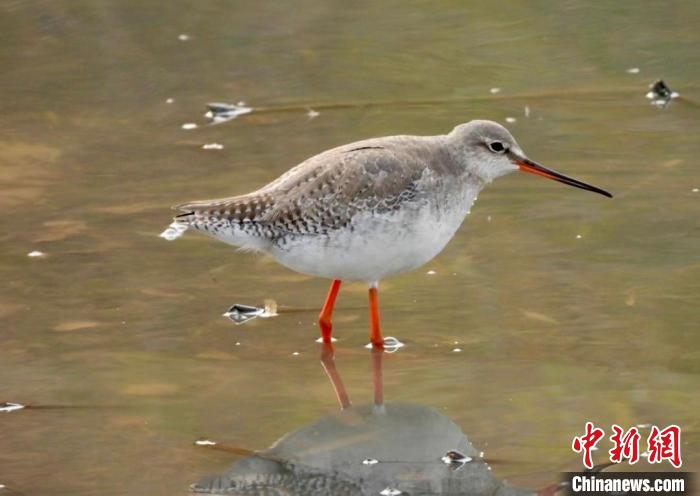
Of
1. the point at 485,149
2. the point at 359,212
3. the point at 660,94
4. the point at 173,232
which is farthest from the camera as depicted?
the point at 660,94

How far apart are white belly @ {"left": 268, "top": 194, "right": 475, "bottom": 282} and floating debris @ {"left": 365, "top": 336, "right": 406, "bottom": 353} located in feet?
1.46

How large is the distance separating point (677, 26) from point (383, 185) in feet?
20.8

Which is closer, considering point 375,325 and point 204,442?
point 204,442

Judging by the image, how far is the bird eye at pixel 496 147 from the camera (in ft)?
31.0

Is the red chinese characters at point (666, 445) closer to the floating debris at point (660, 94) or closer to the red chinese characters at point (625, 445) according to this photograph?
the red chinese characters at point (625, 445)

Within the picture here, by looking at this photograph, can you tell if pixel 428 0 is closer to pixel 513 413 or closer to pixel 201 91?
pixel 201 91

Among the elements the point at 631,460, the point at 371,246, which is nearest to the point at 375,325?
the point at 371,246

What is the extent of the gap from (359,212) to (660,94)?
194 inches

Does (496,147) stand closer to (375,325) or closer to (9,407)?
(375,325)

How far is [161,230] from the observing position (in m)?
10.9

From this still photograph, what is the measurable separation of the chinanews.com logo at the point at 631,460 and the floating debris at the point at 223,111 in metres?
5.97

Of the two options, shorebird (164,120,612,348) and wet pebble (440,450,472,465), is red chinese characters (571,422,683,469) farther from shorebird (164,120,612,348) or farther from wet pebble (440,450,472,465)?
shorebird (164,120,612,348)

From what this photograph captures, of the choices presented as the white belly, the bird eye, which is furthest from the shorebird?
the bird eye

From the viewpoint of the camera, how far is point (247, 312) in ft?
31.4
